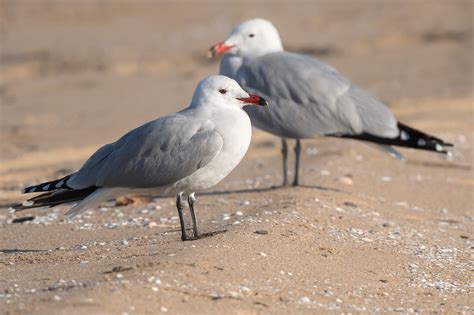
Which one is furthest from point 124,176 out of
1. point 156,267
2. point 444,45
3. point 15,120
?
point 444,45

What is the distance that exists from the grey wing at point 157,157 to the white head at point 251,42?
2.94m

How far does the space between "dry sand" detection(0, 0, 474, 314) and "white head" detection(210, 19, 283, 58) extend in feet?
3.67

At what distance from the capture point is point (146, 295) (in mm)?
5375

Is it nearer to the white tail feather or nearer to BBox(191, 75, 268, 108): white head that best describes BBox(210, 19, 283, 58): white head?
BBox(191, 75, 268, 108): white head

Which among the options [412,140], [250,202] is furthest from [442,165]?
[250,202]

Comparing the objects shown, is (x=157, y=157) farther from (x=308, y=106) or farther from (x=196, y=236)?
(x=308, y=106)

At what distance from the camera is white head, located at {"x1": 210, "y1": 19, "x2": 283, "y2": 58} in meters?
9.77

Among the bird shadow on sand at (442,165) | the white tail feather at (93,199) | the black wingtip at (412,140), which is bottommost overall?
the bird shadow on sand at (442,165)

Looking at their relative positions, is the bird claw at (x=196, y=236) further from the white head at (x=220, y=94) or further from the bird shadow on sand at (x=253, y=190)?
the bird shadow on sand at (x=253, y=190)

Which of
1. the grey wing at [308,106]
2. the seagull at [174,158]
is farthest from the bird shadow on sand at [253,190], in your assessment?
the seagull at [174,158]

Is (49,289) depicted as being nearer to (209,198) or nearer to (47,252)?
(47,252)

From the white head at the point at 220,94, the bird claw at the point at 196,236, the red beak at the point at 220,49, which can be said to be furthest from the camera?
the red beak at the point at 220,49

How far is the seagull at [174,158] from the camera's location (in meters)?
6.66

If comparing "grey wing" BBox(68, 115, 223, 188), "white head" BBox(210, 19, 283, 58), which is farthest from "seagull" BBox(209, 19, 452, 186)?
"grey wing" BBox(68, 115, 223, 188)
